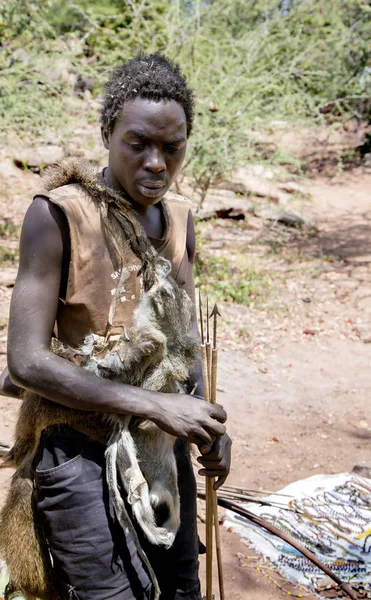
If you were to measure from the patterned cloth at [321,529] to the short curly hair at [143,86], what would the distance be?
2051mm

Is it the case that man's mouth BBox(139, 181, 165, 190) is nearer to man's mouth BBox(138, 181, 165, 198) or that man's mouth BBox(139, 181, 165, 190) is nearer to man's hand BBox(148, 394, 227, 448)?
man's mouth BBox(138, 181, 165, 198)

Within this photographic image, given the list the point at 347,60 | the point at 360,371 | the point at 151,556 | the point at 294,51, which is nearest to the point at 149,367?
the point at 151,556

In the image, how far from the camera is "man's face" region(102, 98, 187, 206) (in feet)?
5.61

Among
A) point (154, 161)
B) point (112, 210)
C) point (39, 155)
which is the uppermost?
point (39, 155)

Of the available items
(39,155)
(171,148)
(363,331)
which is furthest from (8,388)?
(39,155)

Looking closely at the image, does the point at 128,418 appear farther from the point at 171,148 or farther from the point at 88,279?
the point at 171,148

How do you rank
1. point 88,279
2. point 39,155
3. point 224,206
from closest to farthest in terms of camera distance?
point 88,279
point 39,155
point 224,206

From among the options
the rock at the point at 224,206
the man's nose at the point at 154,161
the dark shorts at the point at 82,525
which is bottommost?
the dark shorts at the point at 82,525

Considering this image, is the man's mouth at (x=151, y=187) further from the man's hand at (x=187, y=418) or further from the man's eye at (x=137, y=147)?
the man's hand at (x=187, y=418)

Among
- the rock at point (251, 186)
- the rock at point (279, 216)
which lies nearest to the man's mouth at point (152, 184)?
the rock at point (279, 216)

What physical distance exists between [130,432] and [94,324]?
1.00ft

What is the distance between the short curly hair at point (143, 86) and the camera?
67.9 inches

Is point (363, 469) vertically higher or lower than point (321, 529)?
higher

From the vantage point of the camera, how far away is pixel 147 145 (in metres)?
1.72
